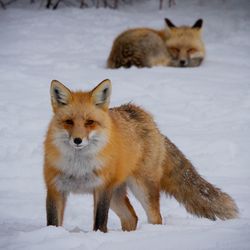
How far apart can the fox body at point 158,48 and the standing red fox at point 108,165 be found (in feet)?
17.0

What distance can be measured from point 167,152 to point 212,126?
111 inches

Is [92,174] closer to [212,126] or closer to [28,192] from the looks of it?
[28,192]

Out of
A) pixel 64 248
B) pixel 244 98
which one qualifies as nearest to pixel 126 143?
pixel 64 248

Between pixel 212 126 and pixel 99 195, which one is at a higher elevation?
pixel 99 195

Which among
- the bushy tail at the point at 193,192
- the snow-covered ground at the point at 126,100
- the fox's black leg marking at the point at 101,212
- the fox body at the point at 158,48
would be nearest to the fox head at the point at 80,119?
the fox's black leg marking at the point at 101,212

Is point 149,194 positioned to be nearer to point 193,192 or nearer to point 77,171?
point 193,192

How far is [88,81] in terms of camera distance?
30.2ft

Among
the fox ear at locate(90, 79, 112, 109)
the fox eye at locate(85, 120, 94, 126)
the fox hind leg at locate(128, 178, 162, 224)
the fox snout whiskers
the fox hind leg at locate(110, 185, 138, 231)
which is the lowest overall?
the fox hind leg at locate(110, 185, 138, 231)

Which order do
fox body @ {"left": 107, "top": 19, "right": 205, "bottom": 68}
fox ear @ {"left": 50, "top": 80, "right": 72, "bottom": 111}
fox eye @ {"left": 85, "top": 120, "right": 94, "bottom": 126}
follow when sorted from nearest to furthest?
fox eye @ {"left": 85, "top": 120, "right": 94, "bottom": 126} < fox ear @ {"left": 50, "top": 80, "right": 72, "bottom": 111} < fox body @ {"left": 107, "top": 19, "right": 205, "bottom": 68}

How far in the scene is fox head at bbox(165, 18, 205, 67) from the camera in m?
10.7

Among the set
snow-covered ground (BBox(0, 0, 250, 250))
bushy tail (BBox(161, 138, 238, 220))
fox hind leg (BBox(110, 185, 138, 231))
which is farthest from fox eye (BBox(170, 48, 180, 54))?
fox hind leg (BBox(110, 185, 138, 231))

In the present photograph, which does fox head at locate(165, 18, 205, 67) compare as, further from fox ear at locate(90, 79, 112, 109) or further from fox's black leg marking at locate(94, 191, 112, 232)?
fox's black leg marking at locate(94, 191, 112, 232)

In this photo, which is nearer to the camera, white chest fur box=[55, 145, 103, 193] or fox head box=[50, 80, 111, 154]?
fox head box=[50, 80, 111, 154]

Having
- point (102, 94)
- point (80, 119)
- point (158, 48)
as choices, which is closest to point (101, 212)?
point (80, 119)
